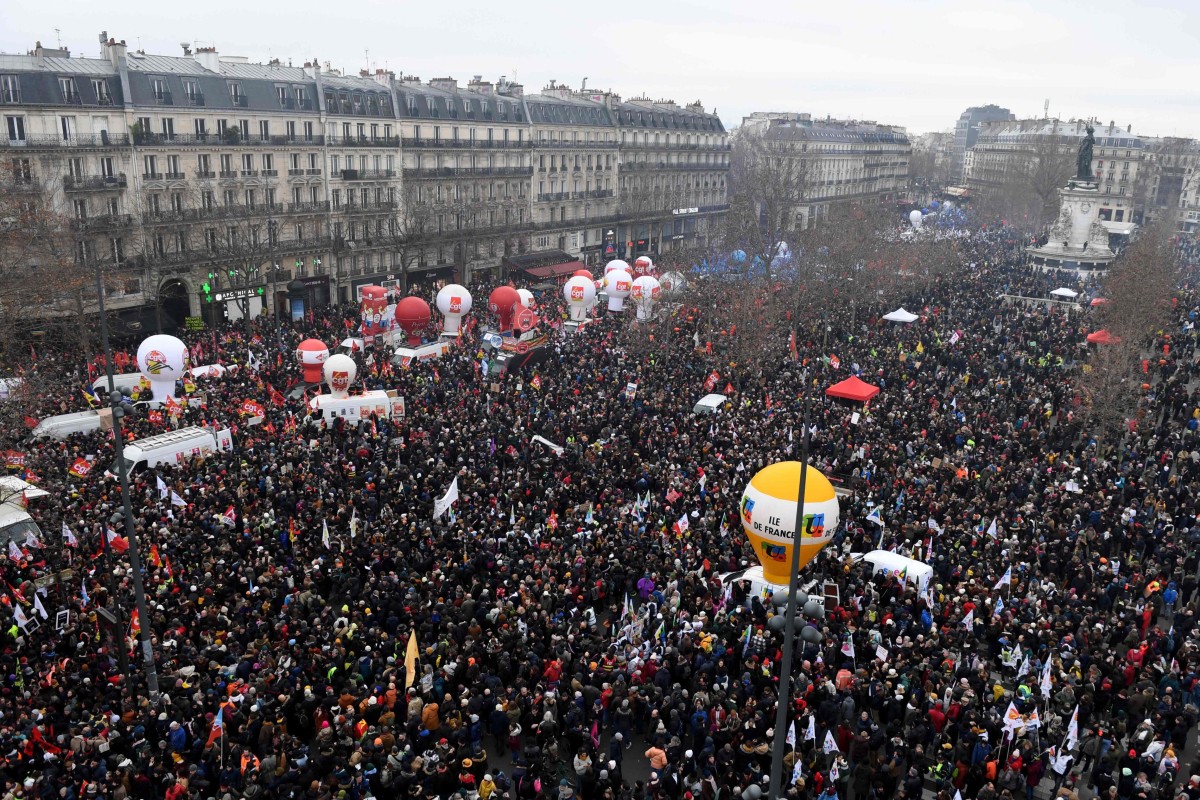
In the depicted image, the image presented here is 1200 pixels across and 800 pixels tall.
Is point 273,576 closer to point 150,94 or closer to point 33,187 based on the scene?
point 33,187

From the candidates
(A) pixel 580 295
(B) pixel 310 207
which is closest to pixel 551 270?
(A) pixel 580 295

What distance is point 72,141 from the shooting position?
3988 cm

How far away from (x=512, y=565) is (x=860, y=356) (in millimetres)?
24440

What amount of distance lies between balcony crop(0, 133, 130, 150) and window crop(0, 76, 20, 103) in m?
1.57

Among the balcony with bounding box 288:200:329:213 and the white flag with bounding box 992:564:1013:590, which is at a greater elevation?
the balcony with bounding box 288:200:329:213

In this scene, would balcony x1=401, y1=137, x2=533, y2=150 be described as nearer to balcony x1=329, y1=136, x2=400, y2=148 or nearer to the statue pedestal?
balcony x1=329, y1=136, x2=400, y2=148

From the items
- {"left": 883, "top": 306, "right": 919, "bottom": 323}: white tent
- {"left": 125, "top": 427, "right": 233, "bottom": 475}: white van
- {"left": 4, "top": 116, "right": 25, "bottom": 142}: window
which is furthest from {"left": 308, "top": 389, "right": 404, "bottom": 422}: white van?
{"left": 883, "top": 306, "right": 919, "bottom": 323}: white tent

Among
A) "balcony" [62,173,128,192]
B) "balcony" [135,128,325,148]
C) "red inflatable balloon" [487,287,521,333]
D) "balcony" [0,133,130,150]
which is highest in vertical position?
"balcony" [135,128,325,148]

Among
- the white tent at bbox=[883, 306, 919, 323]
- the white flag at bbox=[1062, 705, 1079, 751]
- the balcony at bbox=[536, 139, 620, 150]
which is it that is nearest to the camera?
the white flag at bbox=[1062, 705, 1079, 751]

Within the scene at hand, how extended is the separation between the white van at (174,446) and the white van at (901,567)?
18.1 meters

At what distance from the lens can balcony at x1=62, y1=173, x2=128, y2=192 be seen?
3950cm

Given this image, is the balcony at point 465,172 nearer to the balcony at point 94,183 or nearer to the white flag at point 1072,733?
the balcony at point 94,183

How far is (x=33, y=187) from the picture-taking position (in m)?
36.4

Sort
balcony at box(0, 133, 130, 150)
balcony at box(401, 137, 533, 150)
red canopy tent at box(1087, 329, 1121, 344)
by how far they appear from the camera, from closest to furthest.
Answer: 1. red canopy tent at box(1087, 329, 1121, 344)
2. balcony at box(0, 133, 130, 150)
3. balcony at box(401, 137, 533, 150)
